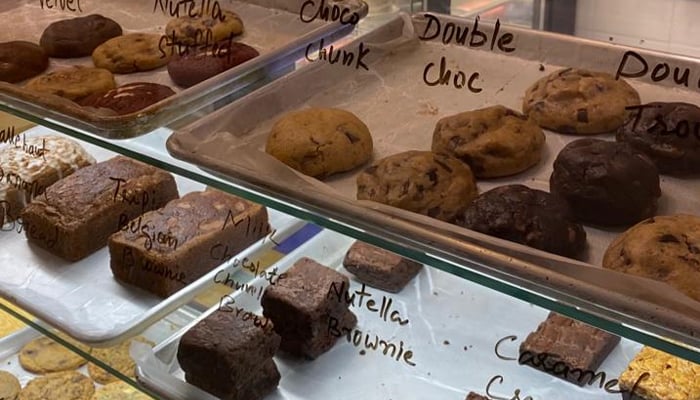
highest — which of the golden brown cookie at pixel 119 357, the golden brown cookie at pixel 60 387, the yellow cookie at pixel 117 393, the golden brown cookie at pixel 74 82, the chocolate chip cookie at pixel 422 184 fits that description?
the golden brown cookie at pixel 74 82

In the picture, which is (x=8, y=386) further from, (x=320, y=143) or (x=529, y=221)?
(x=529, y=221)

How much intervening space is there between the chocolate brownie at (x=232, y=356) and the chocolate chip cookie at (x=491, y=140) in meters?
0.40

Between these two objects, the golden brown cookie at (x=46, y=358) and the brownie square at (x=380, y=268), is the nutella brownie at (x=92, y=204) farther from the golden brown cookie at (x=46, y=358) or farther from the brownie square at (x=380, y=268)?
the brownie square at (x=380, y=268)

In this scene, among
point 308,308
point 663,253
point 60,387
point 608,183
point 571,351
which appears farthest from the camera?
point 60,387

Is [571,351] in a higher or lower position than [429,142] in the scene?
lower

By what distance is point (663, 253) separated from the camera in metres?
0.70

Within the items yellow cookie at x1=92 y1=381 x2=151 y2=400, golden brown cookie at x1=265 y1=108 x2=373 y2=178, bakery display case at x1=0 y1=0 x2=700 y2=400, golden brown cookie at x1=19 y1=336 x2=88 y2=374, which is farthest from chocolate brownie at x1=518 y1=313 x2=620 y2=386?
golden brown cookie at x1=19 y1=336 x2=88 y2=374

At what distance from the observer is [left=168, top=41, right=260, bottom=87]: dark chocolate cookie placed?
1087 mm

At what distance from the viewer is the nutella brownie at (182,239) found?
1.24 m

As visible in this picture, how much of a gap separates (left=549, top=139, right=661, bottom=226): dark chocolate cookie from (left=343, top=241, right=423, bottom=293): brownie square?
0.39 m

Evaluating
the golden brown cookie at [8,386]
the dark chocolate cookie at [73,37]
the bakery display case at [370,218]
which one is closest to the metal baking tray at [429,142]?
the bakery display case at [370,218]

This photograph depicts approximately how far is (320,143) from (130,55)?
417 millimetres

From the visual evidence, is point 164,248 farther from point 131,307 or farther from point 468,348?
point 468,348

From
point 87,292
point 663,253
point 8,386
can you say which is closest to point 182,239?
point 87,292
